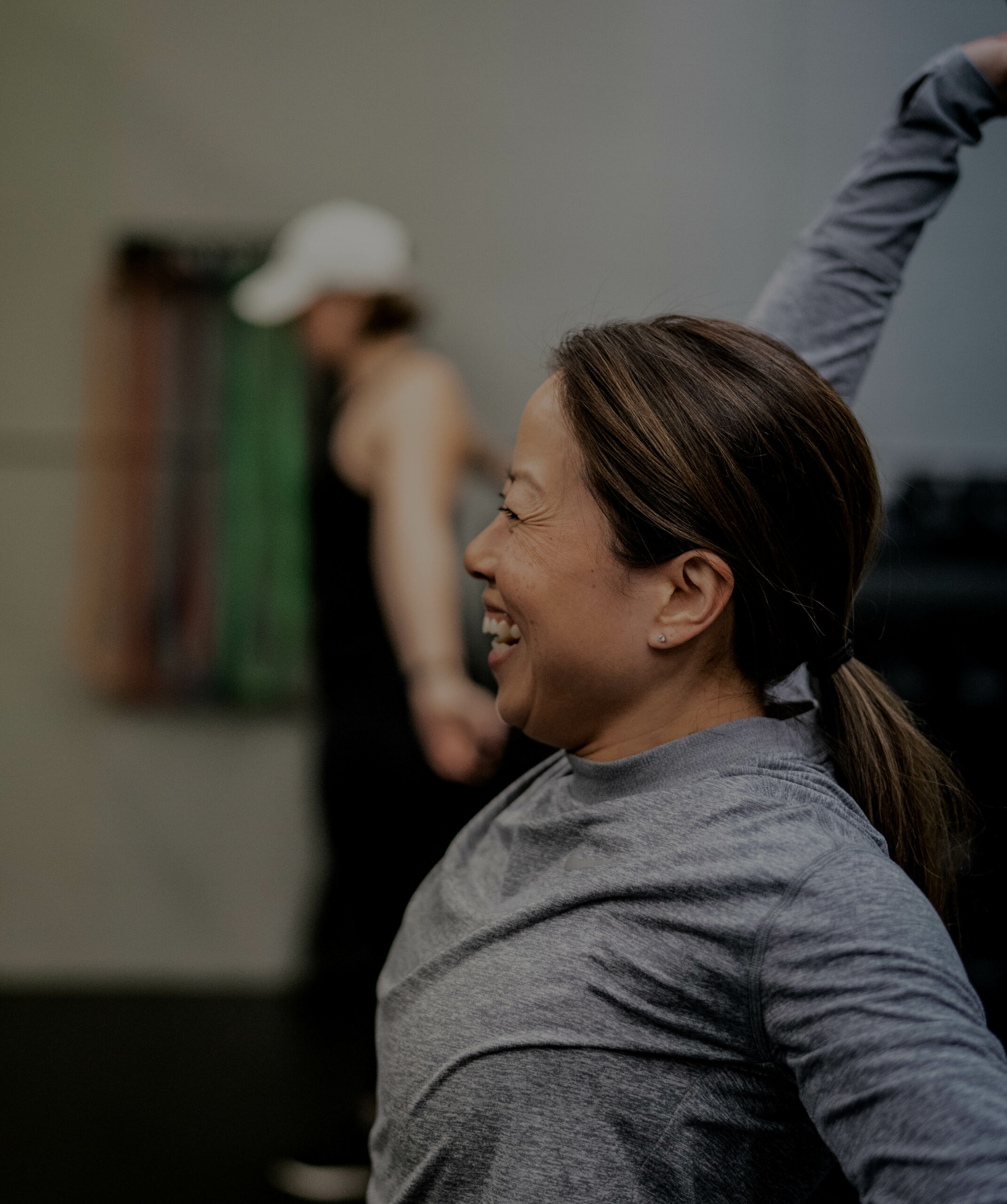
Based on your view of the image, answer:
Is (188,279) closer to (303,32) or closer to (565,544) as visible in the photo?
(303,32)

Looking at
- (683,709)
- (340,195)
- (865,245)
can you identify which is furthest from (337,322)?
(683,709)

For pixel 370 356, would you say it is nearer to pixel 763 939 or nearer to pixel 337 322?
pixel 337 322

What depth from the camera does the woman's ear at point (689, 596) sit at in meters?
0.71

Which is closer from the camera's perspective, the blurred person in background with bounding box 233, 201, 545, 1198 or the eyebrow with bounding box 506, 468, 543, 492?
the eyebrow with bounding box 506, 468, 543, 492

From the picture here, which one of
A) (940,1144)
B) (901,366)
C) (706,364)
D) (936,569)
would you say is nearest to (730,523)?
(706,364)

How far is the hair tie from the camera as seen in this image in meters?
0.78

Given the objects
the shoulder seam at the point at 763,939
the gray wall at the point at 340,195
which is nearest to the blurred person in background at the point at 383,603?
the gray wall at the point at 340,195

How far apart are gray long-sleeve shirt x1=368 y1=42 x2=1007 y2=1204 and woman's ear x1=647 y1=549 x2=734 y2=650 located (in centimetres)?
8

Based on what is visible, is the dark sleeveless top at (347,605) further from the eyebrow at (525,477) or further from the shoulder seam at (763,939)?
the shoulder seam at (763,939)

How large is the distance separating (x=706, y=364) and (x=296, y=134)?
2406mm

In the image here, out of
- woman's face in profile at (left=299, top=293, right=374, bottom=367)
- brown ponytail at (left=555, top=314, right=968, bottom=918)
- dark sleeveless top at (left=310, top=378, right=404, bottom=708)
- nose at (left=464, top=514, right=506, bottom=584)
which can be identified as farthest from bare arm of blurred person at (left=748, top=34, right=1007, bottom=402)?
woman's face in profile at (left=299, top=293, right=374, bottom=367)

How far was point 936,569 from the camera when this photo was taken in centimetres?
233

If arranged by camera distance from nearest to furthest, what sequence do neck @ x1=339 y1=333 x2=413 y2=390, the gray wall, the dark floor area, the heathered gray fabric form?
the heathered gray fabric, the dark floor area, neck @ x1=339 y1=333 x2=413 y2=390, the gray wall

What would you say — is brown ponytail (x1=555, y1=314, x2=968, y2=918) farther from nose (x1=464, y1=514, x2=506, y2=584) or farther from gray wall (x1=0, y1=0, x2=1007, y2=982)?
gray wall (x1=0, y1=0, x2=1007, y2=982)
